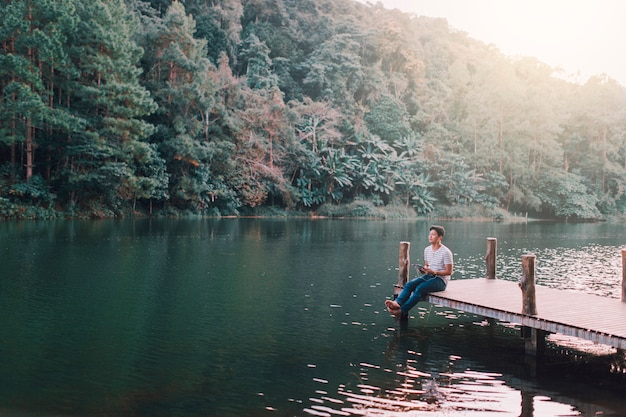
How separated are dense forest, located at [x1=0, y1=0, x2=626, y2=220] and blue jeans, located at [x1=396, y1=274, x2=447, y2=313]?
996 inches

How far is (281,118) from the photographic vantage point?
43688mm

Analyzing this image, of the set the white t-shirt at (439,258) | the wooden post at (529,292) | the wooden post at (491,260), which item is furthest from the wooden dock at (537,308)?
the wooden post at (491,260)

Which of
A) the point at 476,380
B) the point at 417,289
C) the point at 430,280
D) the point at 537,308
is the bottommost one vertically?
the point at 476,380

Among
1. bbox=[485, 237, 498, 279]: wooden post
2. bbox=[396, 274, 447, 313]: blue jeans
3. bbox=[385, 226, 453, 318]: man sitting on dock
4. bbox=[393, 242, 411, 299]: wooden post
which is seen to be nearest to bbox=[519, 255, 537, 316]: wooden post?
bbox=[385, 226, 453, 318]: man sitting on dock

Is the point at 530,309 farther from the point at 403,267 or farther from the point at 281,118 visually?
the point at 281,118

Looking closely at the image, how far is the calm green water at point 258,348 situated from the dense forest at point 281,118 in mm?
16724

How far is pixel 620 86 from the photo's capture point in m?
63.5

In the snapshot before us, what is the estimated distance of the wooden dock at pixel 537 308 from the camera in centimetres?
809

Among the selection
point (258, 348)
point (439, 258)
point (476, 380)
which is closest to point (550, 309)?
point (439, 258)

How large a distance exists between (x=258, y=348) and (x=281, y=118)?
36.0 m

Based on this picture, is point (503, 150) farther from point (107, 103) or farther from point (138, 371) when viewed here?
point (138, 371)

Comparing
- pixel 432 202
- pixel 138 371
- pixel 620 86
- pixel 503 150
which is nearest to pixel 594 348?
pixel 138 371

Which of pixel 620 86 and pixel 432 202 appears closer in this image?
pixel 432 202

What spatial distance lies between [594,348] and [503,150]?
48998mm
